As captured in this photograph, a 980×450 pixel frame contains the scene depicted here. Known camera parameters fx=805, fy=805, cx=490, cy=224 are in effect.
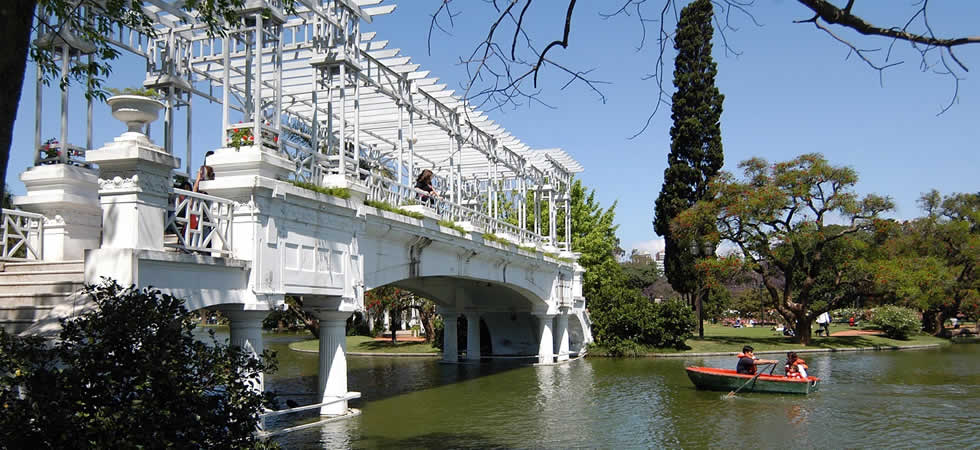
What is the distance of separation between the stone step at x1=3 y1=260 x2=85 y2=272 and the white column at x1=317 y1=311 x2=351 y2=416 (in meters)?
5.95

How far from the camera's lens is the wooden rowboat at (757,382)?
21.9 m

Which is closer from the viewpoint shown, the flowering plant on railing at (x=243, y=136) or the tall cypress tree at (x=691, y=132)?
the flowering plant on railing at (x=243, y=136)

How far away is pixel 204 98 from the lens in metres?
19.2

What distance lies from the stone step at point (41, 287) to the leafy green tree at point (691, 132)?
36558 mm

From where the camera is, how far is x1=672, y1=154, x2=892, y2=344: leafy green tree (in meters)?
39.9

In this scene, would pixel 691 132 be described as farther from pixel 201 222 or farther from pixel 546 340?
pixel 201 222

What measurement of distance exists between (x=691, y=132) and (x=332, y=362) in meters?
31.6

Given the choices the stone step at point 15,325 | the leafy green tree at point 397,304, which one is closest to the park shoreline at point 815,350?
the leafy green tree at point 397,304

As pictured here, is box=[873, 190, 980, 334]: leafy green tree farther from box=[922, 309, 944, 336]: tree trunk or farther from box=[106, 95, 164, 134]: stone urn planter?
box=[106, 95, 164, 134]: stone urn planter

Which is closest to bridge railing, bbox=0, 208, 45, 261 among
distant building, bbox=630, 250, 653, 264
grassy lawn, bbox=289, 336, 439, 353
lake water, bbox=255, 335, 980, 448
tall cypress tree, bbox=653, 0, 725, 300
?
lake water, bbox=255, 335, 980, 448

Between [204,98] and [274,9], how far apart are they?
5275 millimetres

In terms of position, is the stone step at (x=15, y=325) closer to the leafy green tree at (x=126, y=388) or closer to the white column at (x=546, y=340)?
the leafy green tree at (x=126, y=388)

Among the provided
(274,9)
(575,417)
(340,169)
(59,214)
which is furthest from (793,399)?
(59,214)

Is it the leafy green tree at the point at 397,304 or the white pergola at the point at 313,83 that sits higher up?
the white pergola at the point at 313,83
